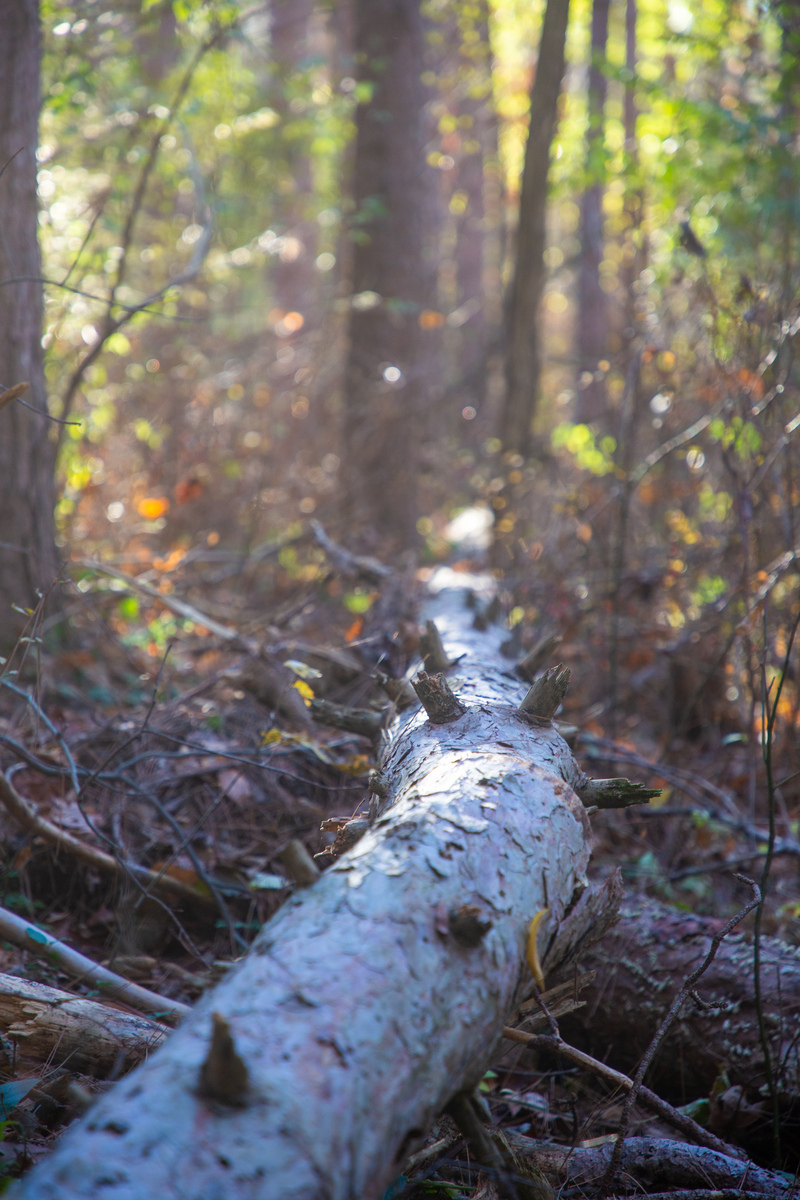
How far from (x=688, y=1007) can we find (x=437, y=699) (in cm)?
122

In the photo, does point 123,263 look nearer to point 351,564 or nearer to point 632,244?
point 351,564

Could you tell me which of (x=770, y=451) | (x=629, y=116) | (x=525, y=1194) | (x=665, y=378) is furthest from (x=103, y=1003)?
(x=629, y=116)

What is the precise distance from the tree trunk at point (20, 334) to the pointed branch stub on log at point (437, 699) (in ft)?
7.17

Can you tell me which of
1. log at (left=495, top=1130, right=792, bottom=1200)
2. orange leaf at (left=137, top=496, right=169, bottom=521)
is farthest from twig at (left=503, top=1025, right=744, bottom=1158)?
orange leaf at (left=137, top=496, right=169, bottom=521)

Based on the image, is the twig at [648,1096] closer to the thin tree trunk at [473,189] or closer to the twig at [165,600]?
Result: the twig at [165,600]

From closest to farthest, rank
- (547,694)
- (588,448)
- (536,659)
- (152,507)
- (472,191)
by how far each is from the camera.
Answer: (547,694) → (536,659) → (152,507) → (588,448) → (472,191)

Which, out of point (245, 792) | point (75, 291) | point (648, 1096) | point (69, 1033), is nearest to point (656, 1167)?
point (648, 1096)

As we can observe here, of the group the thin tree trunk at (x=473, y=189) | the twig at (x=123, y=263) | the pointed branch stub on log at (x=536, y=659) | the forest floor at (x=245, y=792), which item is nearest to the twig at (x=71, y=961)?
the forest floor at (x=245, y=792)

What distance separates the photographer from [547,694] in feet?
6.93

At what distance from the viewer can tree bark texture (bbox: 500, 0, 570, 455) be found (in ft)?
22.6

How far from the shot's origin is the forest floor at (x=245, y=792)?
2127mm

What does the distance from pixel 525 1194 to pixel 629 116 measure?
1581cm

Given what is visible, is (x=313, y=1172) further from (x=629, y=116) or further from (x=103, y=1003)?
(x=629, y=116)

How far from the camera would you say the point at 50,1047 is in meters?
1.82
